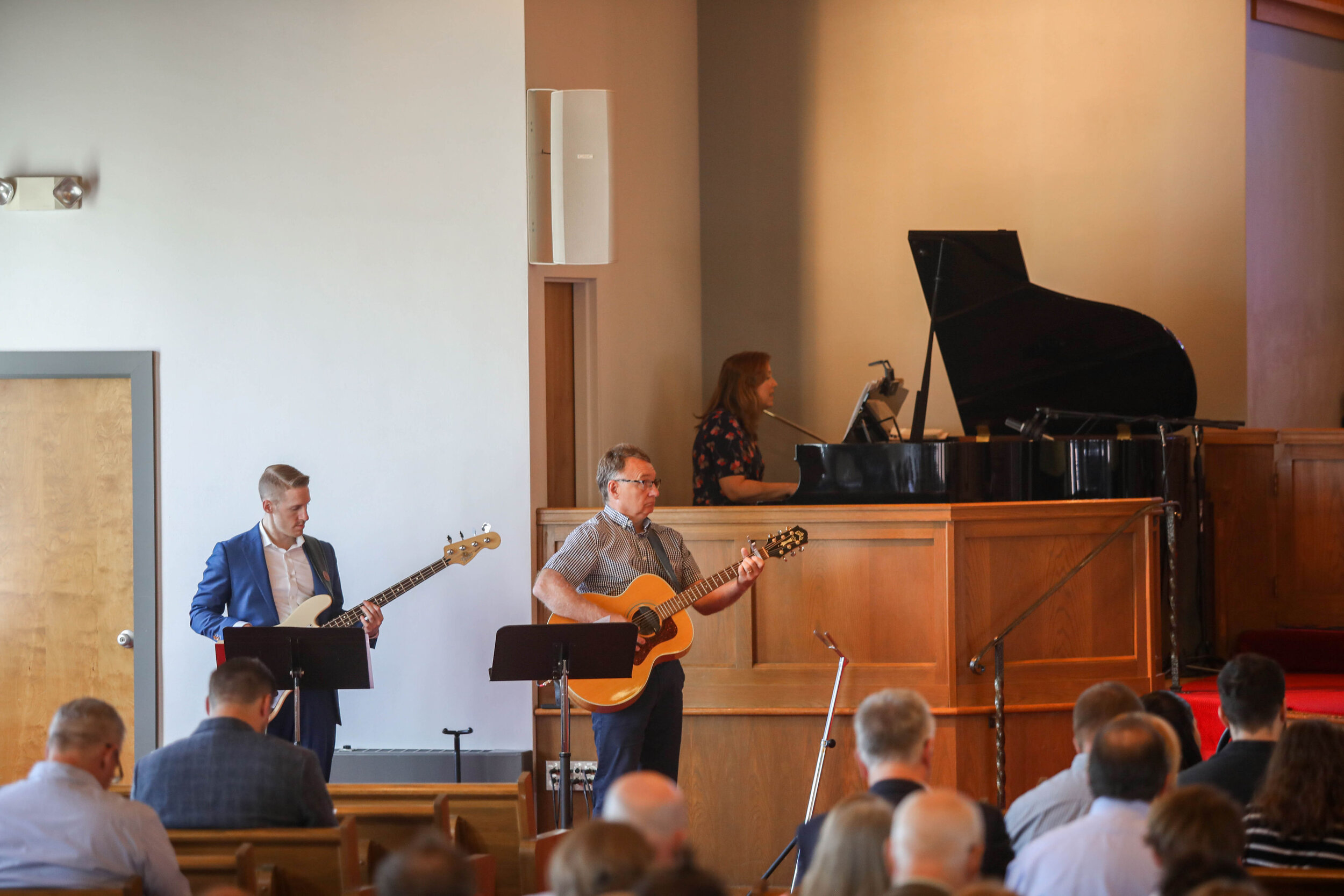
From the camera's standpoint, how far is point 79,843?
312cm

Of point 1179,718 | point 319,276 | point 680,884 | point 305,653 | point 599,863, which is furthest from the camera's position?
point 319,276

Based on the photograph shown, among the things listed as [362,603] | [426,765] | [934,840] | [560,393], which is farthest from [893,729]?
[560,393]

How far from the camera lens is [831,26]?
880cm

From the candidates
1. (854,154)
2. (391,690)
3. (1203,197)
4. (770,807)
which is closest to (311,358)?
(391,690)

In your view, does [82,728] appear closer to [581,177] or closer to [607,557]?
[607,557]

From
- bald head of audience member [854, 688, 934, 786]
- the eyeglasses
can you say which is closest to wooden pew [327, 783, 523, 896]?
bald head of audience member [854, 688, 934, 786]

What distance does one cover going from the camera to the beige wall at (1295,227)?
879cm

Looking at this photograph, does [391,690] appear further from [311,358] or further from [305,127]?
[305,127]

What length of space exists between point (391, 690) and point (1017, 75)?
5491mm

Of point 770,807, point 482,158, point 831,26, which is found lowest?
point 770,807

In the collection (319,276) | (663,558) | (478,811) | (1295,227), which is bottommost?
(478,811)

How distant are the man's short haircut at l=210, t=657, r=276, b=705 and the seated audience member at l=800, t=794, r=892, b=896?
1827mm

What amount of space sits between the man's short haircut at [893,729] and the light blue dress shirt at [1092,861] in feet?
1.14

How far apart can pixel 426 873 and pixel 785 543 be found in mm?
3446
